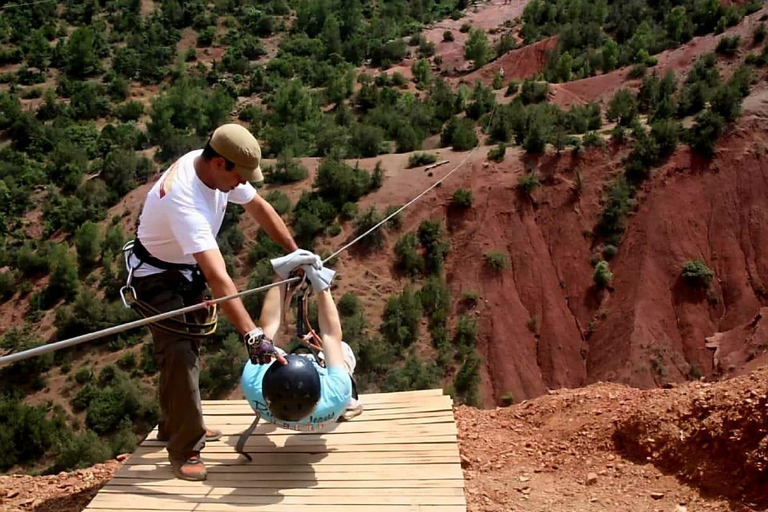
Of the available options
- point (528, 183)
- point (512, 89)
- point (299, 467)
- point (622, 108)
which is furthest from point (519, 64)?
point (299, 467)

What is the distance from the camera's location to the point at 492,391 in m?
17.9

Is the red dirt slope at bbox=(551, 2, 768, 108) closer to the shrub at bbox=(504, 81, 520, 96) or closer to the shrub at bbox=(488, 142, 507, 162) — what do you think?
the shrub at bbox=(504, 81, 520, 96)

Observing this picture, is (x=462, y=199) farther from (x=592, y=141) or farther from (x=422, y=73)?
(x=422, y=73)

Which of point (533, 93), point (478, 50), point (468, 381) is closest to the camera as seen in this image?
point (468, 381)

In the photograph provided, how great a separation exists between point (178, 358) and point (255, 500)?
1.02 meters

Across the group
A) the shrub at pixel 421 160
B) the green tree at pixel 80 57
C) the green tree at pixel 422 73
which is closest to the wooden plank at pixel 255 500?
the shrub at pixel 421 160

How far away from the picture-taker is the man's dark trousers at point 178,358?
469cm

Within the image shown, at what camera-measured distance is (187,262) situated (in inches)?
186

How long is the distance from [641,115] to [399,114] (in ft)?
29.7

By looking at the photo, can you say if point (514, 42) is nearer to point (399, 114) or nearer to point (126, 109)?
point (399, 114)

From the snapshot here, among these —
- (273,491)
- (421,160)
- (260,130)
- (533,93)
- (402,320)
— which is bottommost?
(402,320)

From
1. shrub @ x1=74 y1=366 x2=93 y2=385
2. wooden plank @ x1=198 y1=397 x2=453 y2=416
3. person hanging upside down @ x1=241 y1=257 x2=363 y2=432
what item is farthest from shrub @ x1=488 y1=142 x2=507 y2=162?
person hanging upside down @ x1=241 y1=257 x2=363 y2=432

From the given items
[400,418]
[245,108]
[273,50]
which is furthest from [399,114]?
[400,418]

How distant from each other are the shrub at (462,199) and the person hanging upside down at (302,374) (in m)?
15.9
